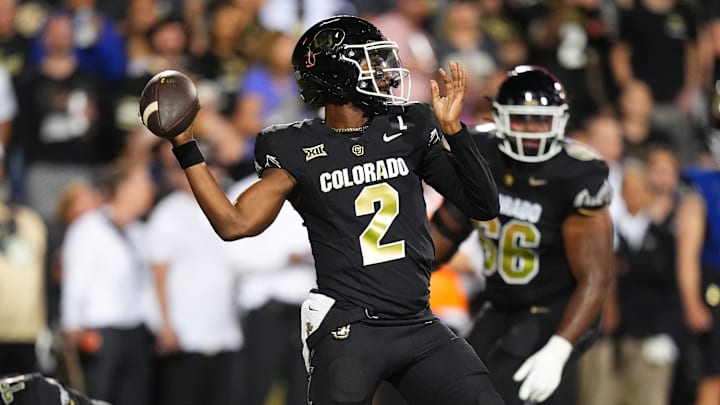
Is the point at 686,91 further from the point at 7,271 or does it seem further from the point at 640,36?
the point at 7,271

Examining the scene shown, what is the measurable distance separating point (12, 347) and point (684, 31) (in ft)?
18.9

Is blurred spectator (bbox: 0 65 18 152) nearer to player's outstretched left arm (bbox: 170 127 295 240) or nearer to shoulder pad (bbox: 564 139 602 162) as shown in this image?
shoulder pad (bbox: 564 139 602 162)

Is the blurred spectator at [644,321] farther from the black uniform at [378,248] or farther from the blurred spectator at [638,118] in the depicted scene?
the black uniform at [378,248]

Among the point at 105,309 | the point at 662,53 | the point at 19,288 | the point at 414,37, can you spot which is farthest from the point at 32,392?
the point at 662,53

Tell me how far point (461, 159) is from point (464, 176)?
7 cm

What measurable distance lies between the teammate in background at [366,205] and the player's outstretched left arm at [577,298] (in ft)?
2.81

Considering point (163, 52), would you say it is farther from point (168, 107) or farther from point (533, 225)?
point (168, 107)

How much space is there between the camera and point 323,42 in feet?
15.9

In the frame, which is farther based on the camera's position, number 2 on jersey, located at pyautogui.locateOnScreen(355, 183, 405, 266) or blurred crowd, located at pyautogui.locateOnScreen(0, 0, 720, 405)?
blurred crowd, located at pyautogui.locateOnScreen(0, 0, 720, 405)

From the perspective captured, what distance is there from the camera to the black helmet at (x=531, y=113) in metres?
5.77

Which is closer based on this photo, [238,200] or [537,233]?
[238,200]

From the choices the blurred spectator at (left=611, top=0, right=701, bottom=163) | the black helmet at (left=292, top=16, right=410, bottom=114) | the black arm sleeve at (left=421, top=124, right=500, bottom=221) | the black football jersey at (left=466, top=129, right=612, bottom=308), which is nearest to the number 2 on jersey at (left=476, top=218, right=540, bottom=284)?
the black football jersey at (left=466, top=129, right=612, bottom=308)

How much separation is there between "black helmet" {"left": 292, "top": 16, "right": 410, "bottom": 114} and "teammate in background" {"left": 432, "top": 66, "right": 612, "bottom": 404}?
1.08 meters

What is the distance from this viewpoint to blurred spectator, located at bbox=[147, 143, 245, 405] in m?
8.42
